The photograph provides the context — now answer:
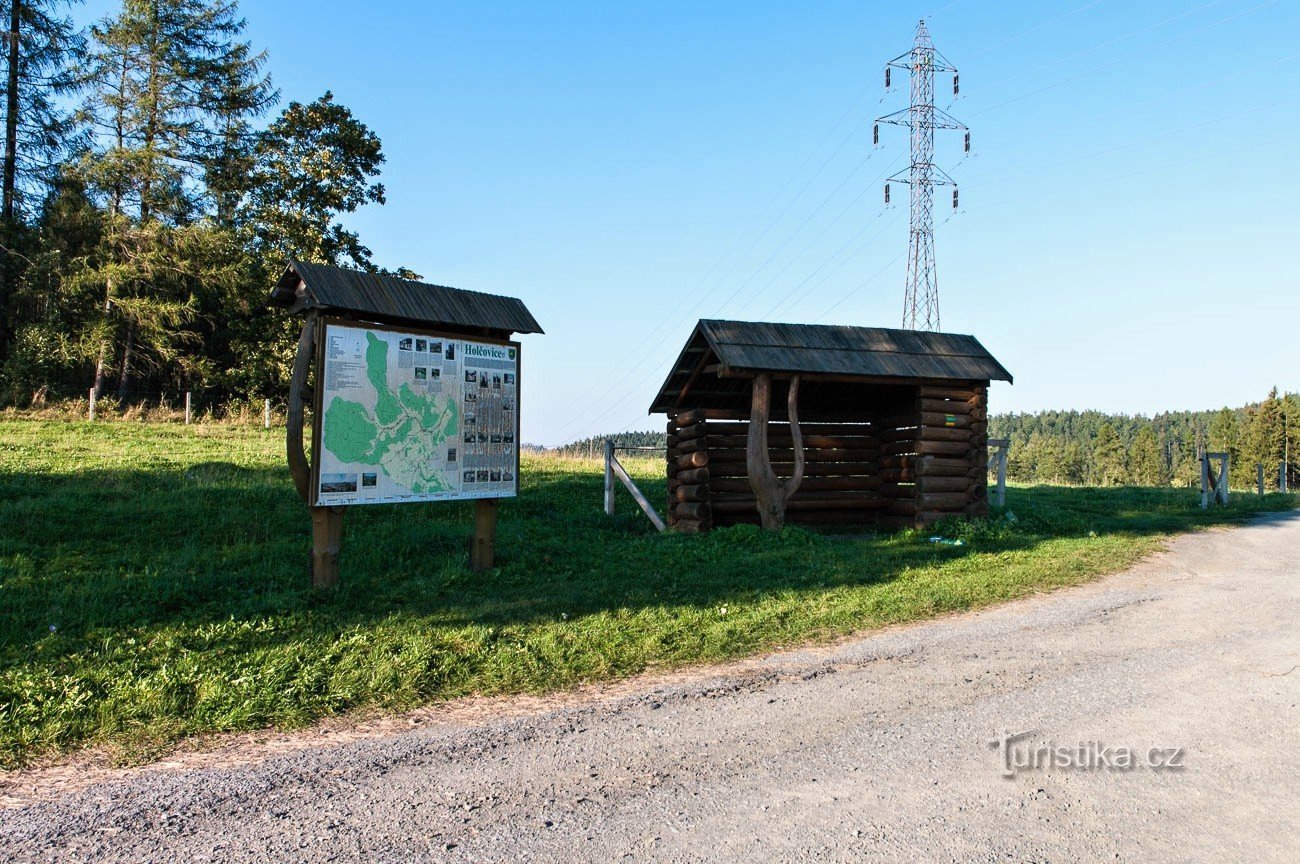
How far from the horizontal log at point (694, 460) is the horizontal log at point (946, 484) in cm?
394

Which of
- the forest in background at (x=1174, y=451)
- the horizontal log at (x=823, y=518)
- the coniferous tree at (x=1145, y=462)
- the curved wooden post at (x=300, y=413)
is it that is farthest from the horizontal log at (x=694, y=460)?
the coniferous tree at (x=1145, y=462)

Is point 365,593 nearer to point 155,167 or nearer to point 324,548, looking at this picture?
point 324,548

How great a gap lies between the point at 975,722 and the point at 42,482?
46.5 feet

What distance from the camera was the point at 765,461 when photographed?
45.6 ft

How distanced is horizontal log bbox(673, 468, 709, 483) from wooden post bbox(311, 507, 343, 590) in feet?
25.4

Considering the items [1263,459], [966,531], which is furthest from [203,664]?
[1263,459]

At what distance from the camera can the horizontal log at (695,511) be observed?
1496 cm

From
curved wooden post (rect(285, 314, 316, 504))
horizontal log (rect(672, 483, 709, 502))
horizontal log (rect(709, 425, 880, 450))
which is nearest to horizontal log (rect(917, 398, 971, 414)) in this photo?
horizontal log (rect(709, 425, 880, 450))

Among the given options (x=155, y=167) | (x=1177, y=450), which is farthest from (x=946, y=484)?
(x=1177, y=450)

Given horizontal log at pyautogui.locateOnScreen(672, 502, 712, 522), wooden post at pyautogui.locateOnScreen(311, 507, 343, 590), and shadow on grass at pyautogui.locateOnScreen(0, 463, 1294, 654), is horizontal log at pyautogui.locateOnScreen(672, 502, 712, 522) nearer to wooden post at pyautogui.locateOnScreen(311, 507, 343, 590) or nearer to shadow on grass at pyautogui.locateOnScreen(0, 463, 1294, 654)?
shadow on grass at pyautogui.locateOnScreen(0, 463, 1294, 654)

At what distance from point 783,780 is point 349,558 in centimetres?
702

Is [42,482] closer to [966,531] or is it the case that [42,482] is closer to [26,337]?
[966,531]

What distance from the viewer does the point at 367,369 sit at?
8680 millimetres

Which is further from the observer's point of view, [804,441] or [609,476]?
[804,441]
